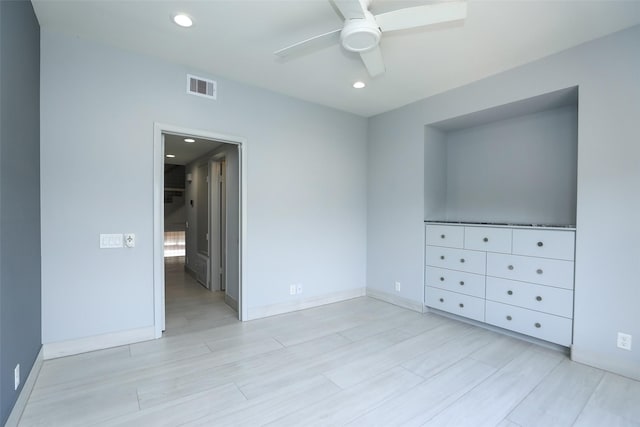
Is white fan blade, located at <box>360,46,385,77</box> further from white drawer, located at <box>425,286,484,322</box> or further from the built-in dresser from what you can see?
white drawer, located at <box>425,286,484,322</box>

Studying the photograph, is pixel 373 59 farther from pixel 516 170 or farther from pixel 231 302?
pixel 231 302

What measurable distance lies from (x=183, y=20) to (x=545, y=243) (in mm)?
3896

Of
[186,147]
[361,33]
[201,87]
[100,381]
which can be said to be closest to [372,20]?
[361,33]

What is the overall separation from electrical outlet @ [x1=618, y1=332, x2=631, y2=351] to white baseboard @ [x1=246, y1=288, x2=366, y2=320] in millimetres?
2946

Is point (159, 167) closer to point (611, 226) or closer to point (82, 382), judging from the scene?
point (82, 382)

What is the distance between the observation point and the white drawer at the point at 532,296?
9.15 feet

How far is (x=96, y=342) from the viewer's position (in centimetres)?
275

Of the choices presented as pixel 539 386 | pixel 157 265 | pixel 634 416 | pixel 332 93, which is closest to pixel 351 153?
pixel 332 93

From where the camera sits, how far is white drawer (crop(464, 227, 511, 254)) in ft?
10.6

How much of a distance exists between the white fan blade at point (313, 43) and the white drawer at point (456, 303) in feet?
10.4

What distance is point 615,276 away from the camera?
8.16ft

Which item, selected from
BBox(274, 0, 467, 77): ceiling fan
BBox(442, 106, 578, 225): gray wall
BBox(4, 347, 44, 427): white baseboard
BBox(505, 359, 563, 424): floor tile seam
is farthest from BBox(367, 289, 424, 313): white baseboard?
BBox(4, 347, 44, 427): white baseboard

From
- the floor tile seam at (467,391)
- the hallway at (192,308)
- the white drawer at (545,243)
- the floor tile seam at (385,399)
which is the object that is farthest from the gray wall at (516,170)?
the hallway at (192,308)

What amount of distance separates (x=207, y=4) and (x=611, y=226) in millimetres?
3765
